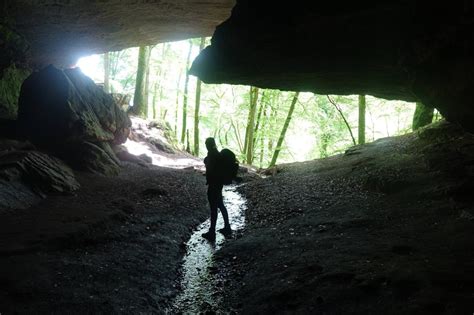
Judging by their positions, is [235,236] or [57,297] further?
[235,236]

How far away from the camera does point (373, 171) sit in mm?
13336

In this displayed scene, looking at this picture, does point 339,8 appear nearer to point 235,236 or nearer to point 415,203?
point 415,203

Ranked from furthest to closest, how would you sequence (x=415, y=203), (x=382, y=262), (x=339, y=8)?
(x=415, y=203) → (x=339, y=8) → (x=382, y=262)

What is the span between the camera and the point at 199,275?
8.33 m

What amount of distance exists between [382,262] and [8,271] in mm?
7162

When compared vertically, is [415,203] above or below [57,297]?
above

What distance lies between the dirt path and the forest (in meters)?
16.3

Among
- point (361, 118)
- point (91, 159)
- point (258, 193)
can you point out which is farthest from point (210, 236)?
point (361, 118)

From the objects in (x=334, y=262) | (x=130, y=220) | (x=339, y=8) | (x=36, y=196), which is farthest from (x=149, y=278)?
(x=339, y=8)

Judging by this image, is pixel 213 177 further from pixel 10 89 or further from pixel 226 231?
pixel 10 89

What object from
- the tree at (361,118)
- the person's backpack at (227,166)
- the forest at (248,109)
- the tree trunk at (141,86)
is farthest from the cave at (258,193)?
the forest at (248,109)

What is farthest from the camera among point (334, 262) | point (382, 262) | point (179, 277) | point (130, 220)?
point (130, 220)

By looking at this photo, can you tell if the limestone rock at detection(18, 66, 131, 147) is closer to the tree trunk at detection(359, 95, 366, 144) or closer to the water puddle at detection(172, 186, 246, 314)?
the water puddle at detection(172, 186, 246, 314)

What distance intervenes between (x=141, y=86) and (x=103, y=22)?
11.2 m
